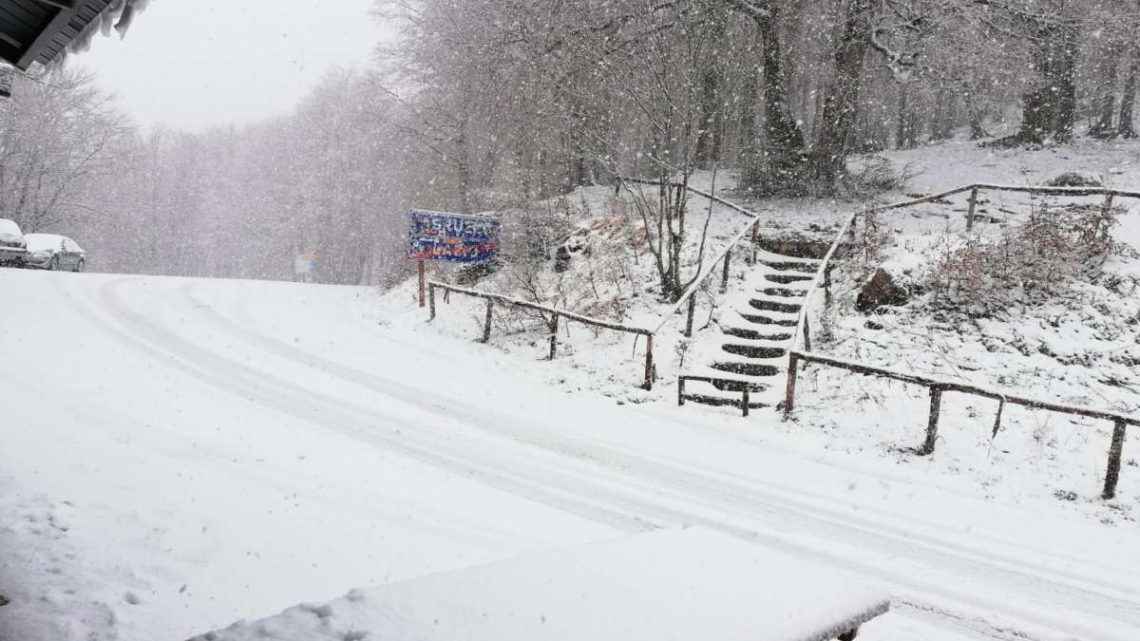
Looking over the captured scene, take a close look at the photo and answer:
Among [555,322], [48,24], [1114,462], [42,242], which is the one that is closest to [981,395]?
[1114,462]

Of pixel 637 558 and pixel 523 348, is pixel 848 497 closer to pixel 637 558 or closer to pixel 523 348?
pixel 637 558

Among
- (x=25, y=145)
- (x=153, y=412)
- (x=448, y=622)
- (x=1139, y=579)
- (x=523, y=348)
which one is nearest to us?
(x=448, y=622)

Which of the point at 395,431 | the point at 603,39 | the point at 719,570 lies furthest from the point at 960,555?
the point at 603,39

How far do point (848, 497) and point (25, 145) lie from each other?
42078 millimetres

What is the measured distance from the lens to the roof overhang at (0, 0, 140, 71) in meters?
4.88

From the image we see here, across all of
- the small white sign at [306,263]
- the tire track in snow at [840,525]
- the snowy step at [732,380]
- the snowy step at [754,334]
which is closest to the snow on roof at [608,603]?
the tire track in snow at [840,525]

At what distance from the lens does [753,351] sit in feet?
41.9

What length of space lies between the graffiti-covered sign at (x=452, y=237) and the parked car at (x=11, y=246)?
15.4 metres

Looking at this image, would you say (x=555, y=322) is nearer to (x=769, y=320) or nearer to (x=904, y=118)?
(x=769, y=320)

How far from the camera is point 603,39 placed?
652 inches

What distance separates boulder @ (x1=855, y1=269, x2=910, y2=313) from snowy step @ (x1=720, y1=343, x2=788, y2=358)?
2.08m

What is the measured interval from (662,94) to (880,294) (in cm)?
562

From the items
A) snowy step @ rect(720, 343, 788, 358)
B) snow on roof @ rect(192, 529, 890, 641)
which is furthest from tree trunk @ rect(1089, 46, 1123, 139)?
snow on roof @ rect(192, 529, 890, 641)

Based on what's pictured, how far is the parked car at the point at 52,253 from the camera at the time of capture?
→ 24375 mm
